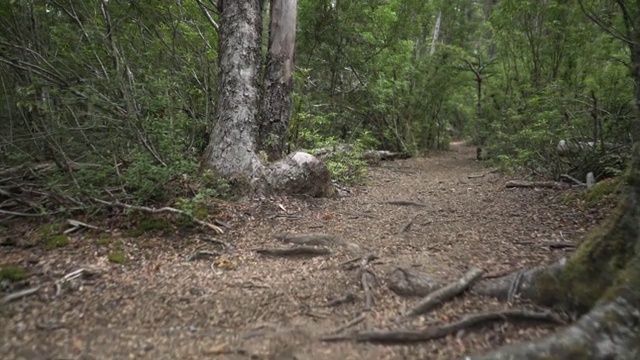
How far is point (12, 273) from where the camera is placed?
10.6ft

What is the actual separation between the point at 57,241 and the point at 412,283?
3.60 metres

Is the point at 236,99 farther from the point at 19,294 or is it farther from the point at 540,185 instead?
the point at 540,185

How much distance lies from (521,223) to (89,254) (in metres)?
4.94

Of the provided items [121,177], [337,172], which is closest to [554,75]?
[337,172]

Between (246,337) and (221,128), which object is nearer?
(246,337)

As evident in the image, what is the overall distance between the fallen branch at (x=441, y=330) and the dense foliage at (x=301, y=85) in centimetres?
310

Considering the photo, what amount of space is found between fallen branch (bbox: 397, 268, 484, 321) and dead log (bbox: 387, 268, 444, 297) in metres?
0.11

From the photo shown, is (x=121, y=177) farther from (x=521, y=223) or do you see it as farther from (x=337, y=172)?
(x=521, y=223)

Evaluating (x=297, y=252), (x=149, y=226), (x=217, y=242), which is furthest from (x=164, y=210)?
(x=297, y=252)

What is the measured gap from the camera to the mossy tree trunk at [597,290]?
82.9 inches

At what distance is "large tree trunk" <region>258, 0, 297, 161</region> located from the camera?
6.17 m

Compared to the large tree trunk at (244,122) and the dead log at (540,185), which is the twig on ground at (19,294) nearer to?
the large tree trunk at (244,122)

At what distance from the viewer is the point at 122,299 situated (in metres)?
3.14

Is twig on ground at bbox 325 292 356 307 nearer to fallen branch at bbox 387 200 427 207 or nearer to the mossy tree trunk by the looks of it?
the mossy tree trunk
